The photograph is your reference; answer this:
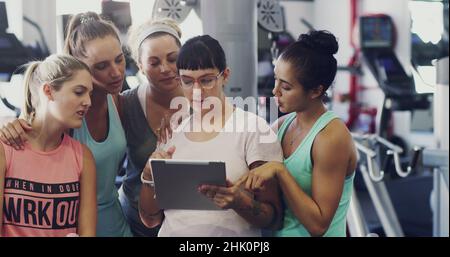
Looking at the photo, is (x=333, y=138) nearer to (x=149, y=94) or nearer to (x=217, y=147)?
(x=217, y=147)

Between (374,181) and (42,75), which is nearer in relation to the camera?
(42,75)

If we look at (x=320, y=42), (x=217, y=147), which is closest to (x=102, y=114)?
(x=217, y=147)

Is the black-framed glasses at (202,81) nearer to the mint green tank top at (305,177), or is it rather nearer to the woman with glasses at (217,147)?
the woman with glasses at (217,147)

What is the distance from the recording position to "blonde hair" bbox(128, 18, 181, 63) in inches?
49.7

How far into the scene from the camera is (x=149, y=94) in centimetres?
129

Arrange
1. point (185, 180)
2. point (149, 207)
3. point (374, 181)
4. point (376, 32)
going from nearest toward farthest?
point (185, 180), point (149, 207), point (374, 181), point (376, 32)

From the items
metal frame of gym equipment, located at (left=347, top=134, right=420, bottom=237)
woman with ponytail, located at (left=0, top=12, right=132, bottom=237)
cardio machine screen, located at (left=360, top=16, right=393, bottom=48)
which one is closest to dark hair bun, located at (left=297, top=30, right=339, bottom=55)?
woman with ponytail, located at (left=0, top=12, right=132, bottom=237)

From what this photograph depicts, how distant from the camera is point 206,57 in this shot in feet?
4.08

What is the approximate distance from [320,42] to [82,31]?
0.49 m

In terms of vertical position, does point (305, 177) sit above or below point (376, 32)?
below

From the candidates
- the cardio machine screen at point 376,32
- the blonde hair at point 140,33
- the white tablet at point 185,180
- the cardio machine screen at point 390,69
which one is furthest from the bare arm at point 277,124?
the cardio machine screen at point 390,69

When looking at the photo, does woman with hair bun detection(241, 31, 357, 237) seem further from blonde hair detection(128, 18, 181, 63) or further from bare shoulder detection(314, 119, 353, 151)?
blonde hair detection(128, 18, 181, 63)

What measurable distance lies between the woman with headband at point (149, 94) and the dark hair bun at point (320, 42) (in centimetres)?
26

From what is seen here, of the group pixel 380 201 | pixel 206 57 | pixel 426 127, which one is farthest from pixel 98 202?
pixel 426 127
